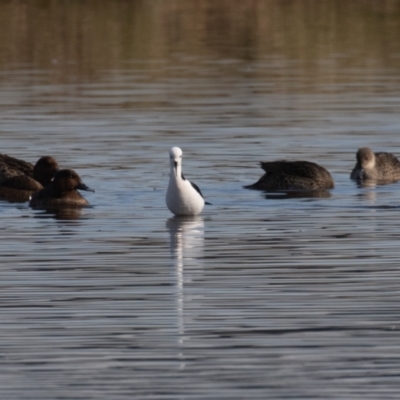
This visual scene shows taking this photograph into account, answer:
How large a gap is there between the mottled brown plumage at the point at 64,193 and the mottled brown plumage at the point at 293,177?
2155 mm

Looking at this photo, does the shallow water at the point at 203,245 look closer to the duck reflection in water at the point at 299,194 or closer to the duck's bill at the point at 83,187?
the duck reflection in water at the point at 299,194

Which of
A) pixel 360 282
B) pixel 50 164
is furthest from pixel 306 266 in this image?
pixel 50 164

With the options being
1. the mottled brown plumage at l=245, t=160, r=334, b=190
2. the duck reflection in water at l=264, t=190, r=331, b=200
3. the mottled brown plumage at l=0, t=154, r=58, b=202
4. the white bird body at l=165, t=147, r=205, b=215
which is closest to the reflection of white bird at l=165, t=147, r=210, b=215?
the white bird body at l=165, t=147, r=205, b=215

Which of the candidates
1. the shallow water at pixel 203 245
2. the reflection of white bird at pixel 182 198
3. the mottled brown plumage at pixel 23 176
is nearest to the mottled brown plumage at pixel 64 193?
the shallow water at pixel 203 245

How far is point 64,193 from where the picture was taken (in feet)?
56.1

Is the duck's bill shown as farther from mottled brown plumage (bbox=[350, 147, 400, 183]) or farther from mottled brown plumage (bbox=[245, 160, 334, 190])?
mottled brown plumage (bbox=[350, 147, 400, 183])

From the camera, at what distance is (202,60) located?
1438 inches

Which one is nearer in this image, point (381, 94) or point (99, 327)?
point (99, 327)

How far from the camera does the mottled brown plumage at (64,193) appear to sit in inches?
671

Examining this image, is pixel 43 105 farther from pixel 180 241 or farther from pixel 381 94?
pixel 180 241

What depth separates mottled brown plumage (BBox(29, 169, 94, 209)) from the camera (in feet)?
55.9

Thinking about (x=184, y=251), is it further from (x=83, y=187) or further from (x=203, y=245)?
(x=83, y=187)

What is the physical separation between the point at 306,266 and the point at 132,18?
111 feet

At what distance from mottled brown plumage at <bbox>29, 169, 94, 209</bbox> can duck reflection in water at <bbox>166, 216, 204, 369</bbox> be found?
168 centimetres
